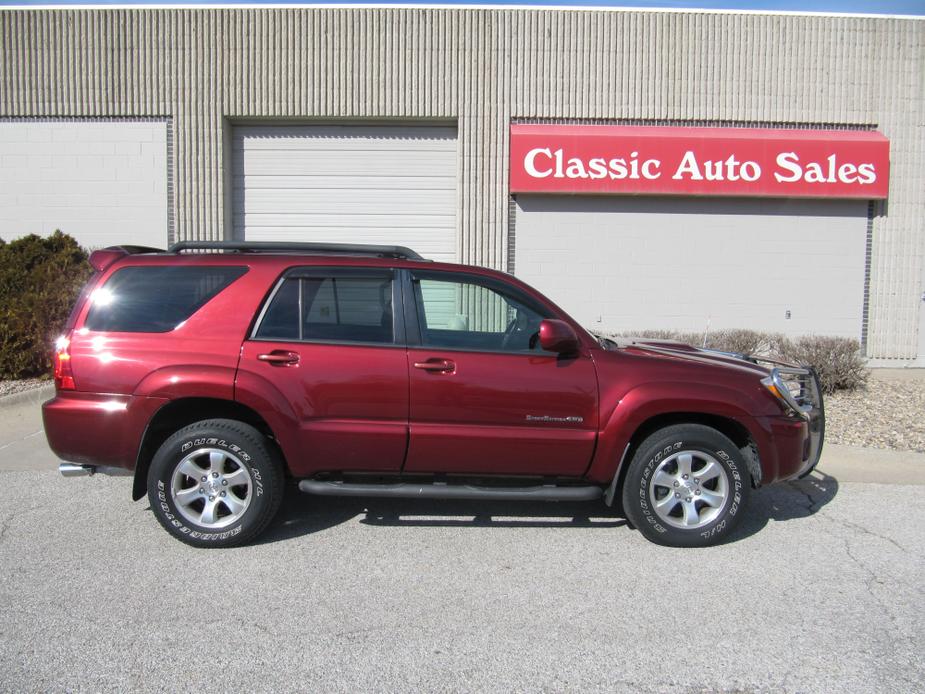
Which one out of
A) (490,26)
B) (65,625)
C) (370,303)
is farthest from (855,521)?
(490,26)

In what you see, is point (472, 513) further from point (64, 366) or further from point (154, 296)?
point (64, 366)

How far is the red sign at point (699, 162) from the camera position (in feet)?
38.8

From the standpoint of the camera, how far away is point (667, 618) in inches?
149

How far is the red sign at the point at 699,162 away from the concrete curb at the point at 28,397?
7.52 metres

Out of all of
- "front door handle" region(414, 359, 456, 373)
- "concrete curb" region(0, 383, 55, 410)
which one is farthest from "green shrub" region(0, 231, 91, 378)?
"front door handle" region(414, 359, 456, 373)

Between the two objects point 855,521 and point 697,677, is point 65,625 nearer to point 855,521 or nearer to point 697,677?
point 697,677

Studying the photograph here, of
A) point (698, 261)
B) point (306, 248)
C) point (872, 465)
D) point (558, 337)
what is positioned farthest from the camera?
point (698, 261)

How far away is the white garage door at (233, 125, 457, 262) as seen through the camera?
12578 millimetres

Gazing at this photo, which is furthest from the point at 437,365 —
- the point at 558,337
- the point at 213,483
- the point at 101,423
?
the point at 101,423

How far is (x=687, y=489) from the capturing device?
15.4 ft

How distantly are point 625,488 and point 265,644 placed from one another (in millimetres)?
2420

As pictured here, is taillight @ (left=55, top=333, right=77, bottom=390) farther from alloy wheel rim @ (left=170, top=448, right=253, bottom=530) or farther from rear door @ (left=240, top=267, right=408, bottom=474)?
rear door @ (left=240, top=267, right=408, bottom=474)

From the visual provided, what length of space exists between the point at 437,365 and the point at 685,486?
1.79m

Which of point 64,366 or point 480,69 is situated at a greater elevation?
point 480,69
